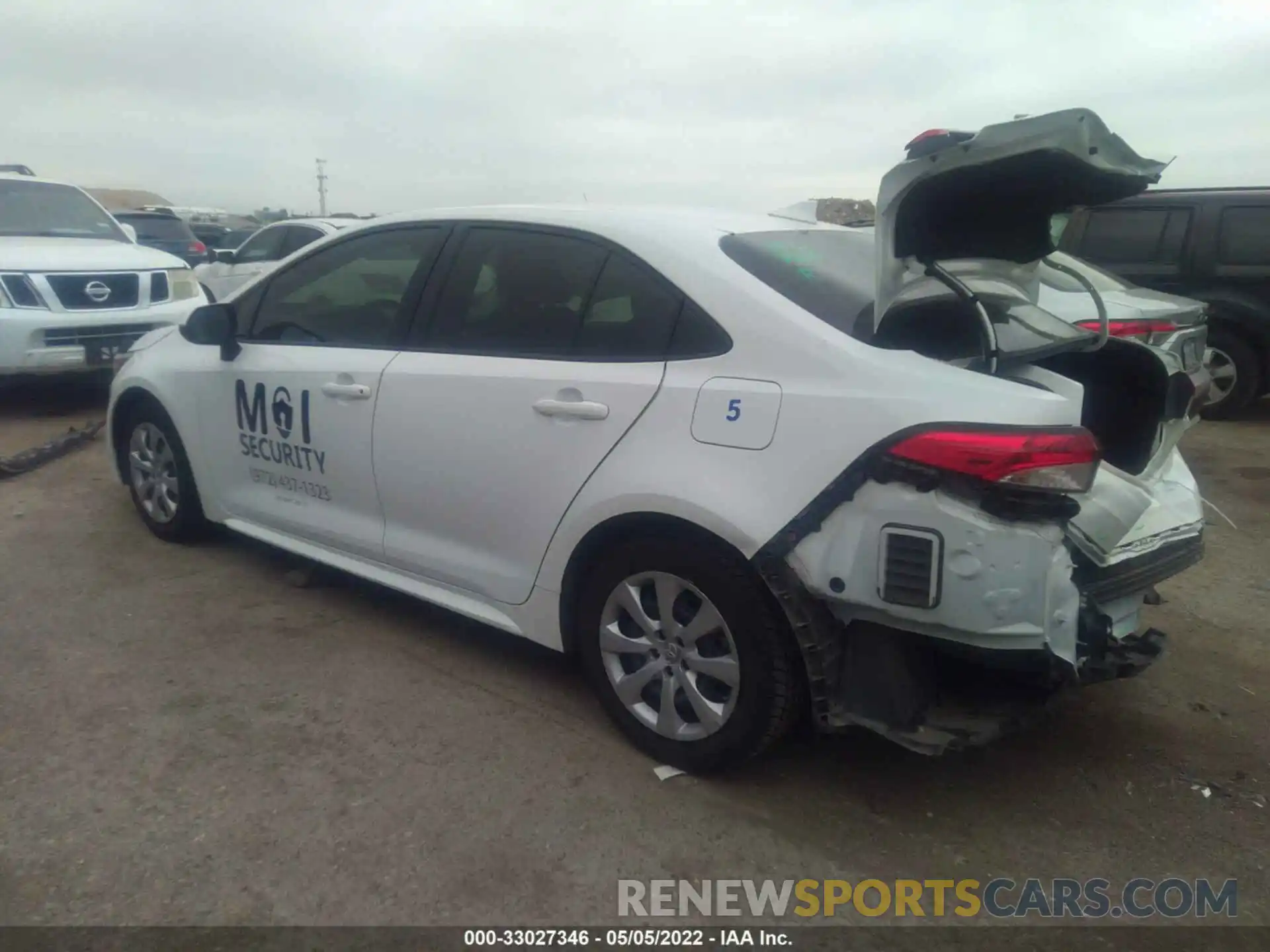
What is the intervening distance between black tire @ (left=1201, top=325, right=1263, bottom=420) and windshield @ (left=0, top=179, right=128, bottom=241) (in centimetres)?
938

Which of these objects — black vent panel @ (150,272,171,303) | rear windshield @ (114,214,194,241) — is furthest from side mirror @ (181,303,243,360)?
rear windshield @ (114,214,194,241)

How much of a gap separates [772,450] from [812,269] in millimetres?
707

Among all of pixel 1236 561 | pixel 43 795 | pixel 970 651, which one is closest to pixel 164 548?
pixel 43 795

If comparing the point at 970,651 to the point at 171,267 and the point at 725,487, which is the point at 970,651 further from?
the point at 171,267

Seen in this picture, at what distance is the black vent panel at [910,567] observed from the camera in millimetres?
2375

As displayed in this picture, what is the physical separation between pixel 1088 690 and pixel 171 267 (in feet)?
25.9

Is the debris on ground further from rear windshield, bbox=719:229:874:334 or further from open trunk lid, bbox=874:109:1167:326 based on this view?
open trunk lid, bbox=874:109:1167:326

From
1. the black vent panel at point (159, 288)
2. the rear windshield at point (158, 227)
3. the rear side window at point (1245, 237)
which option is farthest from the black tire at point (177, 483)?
the rear windshield at point (158, 227)

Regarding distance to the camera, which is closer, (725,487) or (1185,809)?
(725,487)

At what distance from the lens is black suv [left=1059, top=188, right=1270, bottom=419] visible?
7.92 metres

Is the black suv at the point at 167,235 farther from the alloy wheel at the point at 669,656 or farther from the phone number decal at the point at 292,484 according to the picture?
the alloy wheel at the point at 669,656

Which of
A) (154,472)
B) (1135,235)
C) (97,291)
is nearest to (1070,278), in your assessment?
(154,472)

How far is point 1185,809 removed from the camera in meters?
2.86

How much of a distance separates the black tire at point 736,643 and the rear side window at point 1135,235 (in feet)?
22.8
